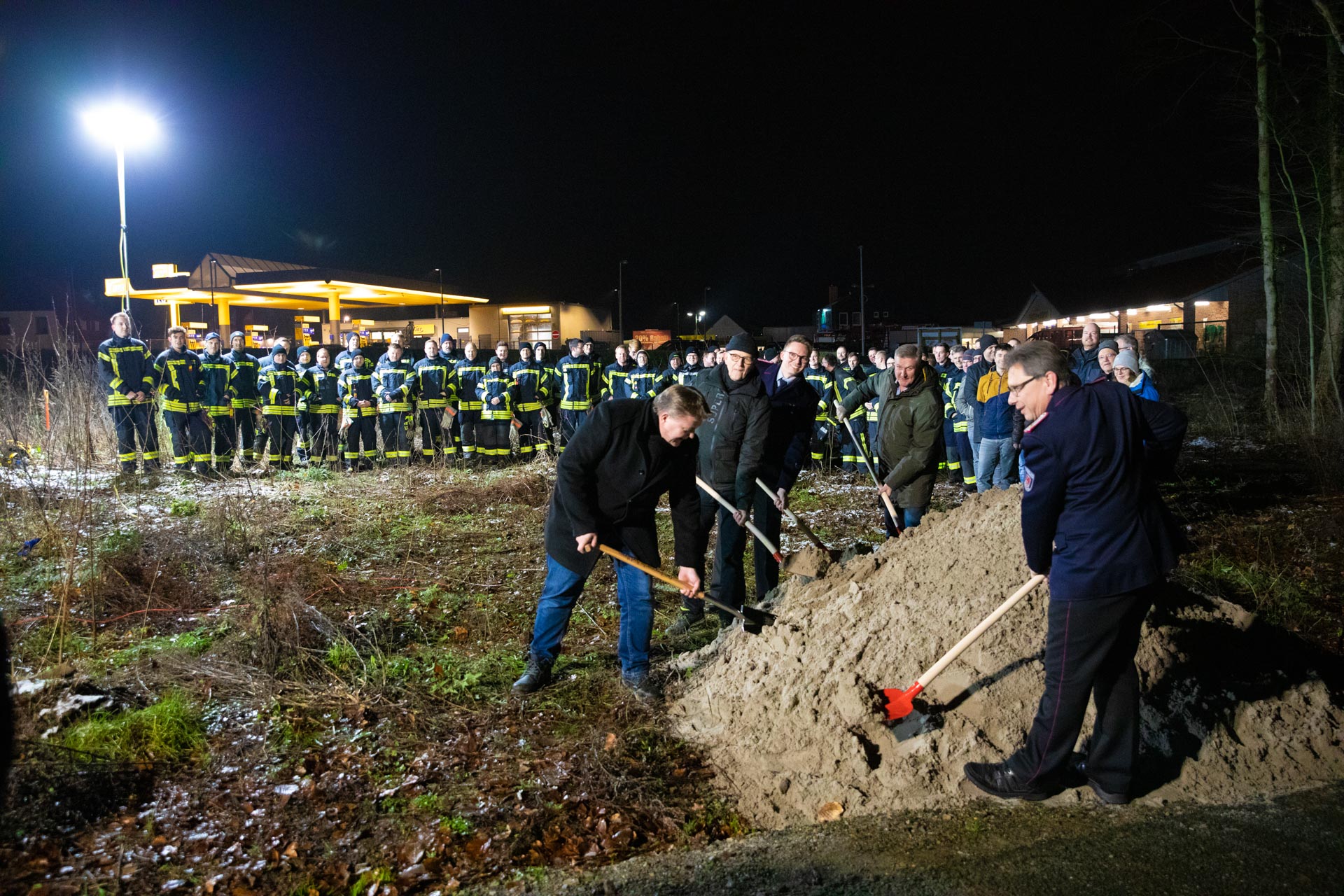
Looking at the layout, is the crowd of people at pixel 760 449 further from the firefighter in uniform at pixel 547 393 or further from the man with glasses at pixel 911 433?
the firefighter in uniform at pixel 547 393

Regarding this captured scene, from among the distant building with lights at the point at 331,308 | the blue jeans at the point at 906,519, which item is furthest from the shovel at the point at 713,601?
the distant building with lights at the point at 331,308

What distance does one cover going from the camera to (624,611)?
4621 millimetres

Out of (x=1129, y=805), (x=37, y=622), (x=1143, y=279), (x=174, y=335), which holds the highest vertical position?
(x=1143, y=279)

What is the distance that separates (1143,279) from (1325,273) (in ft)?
91.2

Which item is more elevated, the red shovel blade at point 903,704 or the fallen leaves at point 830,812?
the red shovel blade at point 903,704

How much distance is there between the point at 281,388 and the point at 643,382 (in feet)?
18.4

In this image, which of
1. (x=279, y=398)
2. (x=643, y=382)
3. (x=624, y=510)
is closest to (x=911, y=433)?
(x=624, y=510)

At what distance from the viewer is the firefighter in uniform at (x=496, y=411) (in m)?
13.1

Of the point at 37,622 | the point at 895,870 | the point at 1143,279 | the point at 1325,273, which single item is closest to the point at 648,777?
the point at 895,870

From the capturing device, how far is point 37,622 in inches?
204

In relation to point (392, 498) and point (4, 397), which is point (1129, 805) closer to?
point (392, 498)

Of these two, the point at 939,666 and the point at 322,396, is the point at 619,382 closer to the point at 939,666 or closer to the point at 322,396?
the point at 322,396

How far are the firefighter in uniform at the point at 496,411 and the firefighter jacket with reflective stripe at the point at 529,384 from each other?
0.39ft

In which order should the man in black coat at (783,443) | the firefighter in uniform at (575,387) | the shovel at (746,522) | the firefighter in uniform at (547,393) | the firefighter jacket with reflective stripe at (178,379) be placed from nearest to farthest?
the shovel at (746,522)
the man in black coat at (783,443)
the firefighter jacket with reflective stripe at (178,379)
the firefighter in uniform at (575,387)
the firefighter in uniform at (547,393)
